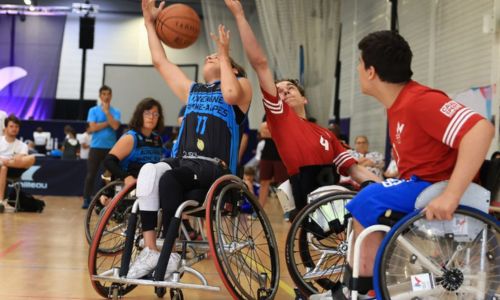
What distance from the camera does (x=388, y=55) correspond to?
2156mm

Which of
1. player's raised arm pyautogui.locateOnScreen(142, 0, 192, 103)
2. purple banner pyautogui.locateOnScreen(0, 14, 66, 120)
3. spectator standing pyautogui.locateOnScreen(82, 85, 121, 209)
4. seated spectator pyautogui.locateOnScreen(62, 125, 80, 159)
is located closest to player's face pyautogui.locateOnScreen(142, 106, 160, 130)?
player's raised arm pyautogui.locateOnScreen(142, 0, 192, 103)

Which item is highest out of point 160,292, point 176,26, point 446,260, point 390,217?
point 176,26

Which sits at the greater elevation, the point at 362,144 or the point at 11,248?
the point at 362,144

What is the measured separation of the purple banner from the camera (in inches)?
546

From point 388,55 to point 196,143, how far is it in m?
0.97

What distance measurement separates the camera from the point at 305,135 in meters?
3.06

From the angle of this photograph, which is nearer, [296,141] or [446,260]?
[446,260]

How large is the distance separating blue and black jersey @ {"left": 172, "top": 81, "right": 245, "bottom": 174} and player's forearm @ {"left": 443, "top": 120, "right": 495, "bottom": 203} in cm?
115

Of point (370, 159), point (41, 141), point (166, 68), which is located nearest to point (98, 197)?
point (166, 68)

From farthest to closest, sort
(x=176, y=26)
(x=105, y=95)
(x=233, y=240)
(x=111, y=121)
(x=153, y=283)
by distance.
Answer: (x=111, y=121) → (x=105, y=95) → (x=176, y=26) → (x=233, y=240) → (x=153, y=283)

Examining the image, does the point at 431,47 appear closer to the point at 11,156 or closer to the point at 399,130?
the point at 11,156

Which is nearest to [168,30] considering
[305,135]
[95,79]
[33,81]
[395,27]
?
[305,135]

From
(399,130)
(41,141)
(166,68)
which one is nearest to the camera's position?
(399,130)

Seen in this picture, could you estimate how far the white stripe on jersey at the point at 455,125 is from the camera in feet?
6.38
